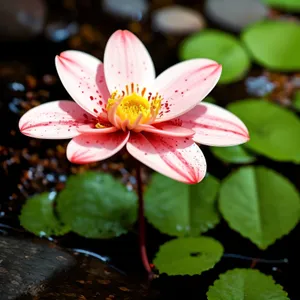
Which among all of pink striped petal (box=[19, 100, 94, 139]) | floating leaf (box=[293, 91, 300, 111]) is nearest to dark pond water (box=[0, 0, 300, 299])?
floating leaf (box=[293, 91, 300, 111])

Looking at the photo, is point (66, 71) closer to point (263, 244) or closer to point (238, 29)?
point (263, 244)

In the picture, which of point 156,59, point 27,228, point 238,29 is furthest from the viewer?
point 238,29

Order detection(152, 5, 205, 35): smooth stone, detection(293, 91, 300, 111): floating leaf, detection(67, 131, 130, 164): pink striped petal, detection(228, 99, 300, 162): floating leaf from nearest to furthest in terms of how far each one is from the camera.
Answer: detection(67, 131, 130, 164): pink striped petal
detection(228, 99, 300, 162): floating leaf
detection(293, 91, 300, 111): floating leaf
detection(152, 5, 205, 35): smooth stone

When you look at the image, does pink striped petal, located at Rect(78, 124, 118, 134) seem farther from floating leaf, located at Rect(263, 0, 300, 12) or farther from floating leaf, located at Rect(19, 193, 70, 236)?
floating leaf, located at Rect(263, 0, 300, 12)

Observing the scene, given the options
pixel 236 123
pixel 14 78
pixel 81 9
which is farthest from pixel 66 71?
pixel 81 9

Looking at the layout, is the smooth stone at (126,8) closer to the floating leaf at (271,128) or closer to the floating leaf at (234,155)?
the floating leaf at (271,128)

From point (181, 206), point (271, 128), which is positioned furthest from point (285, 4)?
point (181, 206)
